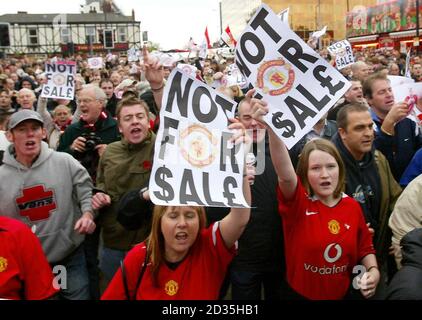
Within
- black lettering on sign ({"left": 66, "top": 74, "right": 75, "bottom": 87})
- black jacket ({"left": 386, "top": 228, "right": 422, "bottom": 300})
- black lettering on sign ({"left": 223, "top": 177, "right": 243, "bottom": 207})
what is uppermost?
black lettering on sign ({"left": 66, "top": 74, "right": 75, "bottom": 87})

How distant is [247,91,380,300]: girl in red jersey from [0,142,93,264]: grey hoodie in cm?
149

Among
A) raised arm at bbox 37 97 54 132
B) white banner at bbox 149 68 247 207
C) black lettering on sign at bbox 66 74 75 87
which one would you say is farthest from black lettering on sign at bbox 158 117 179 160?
black lettering on sign at bbox 66 74 75 87

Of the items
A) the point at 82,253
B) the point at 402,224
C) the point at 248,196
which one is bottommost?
the point at 82,253

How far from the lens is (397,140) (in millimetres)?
4562

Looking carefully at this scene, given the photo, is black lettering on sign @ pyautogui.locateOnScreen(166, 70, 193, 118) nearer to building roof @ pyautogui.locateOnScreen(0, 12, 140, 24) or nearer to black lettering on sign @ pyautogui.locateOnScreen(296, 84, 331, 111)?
black lettering on sign @ pyautogui.locateOnScreen(296, 84, 331, 111)

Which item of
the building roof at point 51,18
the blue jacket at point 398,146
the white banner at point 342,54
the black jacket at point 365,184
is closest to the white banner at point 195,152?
the black jacket at point 365,184

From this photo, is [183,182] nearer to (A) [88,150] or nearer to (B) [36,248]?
(B) [36,248]

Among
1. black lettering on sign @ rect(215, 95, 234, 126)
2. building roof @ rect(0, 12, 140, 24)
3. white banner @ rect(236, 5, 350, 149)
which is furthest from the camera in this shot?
building roof @ rect(0, 12, 140, 24)

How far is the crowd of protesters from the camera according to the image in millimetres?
A: 2656

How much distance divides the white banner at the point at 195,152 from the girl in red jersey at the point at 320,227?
0.29m

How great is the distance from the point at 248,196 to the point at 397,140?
228 cm

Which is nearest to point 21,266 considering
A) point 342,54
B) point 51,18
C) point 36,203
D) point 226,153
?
point 36,203

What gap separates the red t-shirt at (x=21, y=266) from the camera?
2586 millimetres
